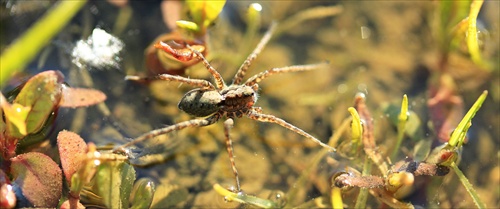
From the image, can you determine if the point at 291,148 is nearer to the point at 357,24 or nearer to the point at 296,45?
the point at 296,45

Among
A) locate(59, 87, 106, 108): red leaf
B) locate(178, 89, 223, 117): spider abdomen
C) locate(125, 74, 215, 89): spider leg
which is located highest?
locate(125, 74, 215, 89): spider leg

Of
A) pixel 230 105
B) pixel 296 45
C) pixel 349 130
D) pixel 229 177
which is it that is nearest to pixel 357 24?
pixel 296 45

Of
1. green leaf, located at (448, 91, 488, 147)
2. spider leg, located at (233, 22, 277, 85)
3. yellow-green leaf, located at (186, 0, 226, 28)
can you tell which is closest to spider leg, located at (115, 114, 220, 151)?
spider leg, located at (233, 22, 277, 85)

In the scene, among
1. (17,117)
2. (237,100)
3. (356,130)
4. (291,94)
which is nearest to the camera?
(17,117)

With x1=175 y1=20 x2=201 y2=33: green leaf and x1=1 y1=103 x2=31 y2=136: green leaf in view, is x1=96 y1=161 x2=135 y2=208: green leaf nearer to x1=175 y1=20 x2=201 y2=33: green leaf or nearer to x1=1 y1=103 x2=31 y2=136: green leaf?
x1=1 y1=103 x2=31 y2=136: green leaf

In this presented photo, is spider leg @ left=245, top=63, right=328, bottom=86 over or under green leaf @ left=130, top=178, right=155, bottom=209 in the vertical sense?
over

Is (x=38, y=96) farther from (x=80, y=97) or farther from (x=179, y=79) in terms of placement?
(x=179, y=79)

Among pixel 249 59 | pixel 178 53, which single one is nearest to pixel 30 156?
pixel 178 53

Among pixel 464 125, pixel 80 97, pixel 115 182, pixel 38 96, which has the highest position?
pixel 464 125
